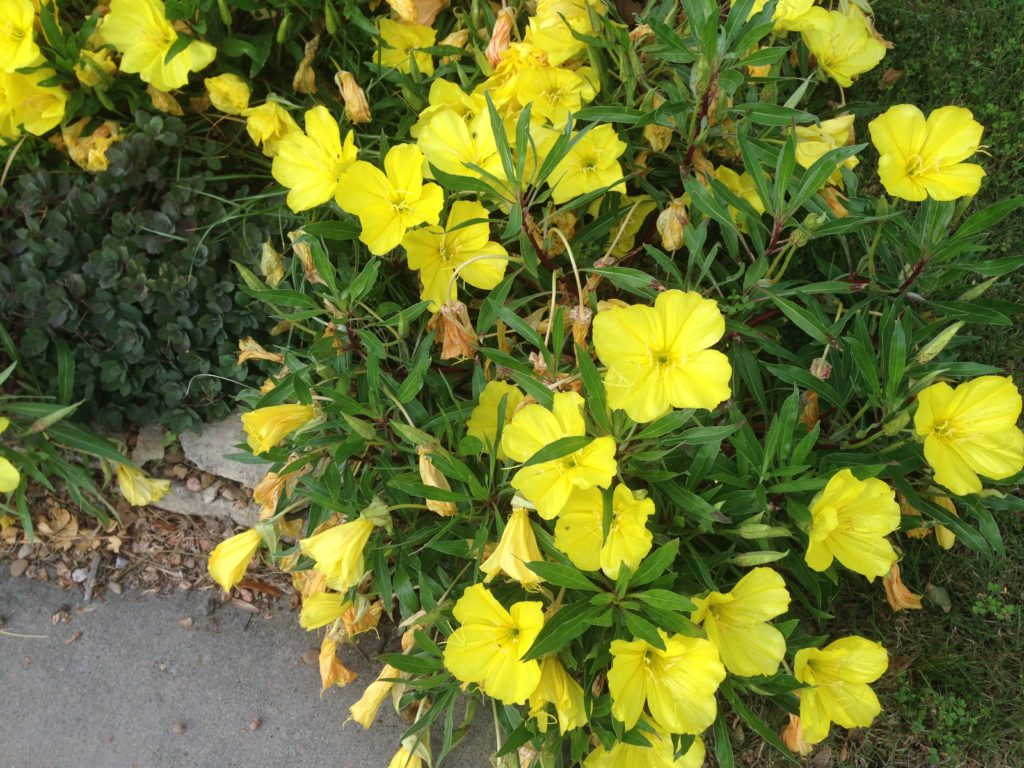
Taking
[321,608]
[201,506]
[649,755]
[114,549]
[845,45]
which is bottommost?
[114,549]

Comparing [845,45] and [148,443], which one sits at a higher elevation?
[845,45]

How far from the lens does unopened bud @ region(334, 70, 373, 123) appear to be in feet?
5.93

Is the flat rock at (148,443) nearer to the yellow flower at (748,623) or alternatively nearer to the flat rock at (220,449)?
the flat rock at (220,449)

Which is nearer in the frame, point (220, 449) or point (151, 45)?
point (151, 45)

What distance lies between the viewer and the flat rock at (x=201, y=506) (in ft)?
7.23

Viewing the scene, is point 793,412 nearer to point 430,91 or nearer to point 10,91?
point 430,91

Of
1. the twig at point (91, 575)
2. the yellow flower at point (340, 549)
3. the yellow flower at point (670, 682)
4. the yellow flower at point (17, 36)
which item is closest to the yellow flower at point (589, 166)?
the yellow flower at point (340, 549)

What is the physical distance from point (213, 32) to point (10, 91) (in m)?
0.45

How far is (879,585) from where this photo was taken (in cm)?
197

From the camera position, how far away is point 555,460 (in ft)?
4.33

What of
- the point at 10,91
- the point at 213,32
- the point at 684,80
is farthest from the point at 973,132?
the point at 10,91

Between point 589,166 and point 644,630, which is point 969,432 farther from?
point 589,166

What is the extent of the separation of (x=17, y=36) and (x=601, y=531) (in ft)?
5.31

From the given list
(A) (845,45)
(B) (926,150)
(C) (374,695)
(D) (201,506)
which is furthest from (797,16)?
(D) (201,506)
